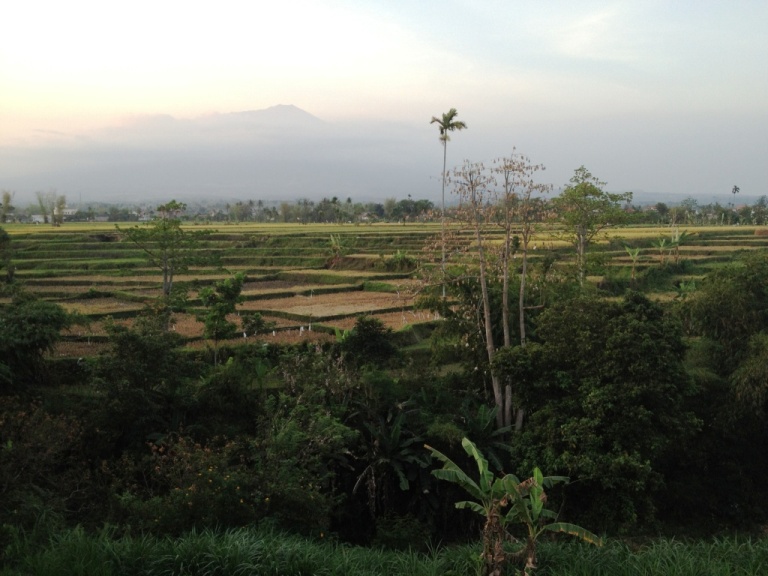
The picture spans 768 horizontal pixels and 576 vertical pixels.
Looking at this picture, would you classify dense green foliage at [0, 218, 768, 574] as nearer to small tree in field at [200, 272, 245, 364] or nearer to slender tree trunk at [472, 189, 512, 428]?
small tree in field at [200, 272, 245, 364]

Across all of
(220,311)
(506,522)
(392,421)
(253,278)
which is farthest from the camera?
(253,278)

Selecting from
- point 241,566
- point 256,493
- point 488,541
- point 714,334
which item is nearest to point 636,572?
point 488,541

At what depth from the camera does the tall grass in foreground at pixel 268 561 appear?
7246mm

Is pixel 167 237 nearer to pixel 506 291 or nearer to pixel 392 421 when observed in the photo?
pixel 392 421

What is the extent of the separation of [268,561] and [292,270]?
2672 cm

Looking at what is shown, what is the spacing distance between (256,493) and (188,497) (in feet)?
3.27

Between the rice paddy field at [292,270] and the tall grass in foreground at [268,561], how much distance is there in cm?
843

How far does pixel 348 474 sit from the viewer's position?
13.5 metres

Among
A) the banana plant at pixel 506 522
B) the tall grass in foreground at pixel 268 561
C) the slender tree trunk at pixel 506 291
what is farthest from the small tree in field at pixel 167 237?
A: the banana plant at pixel 506 522

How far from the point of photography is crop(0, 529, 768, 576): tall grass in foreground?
7246mm

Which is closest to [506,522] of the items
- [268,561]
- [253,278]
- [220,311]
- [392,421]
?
[268,561]

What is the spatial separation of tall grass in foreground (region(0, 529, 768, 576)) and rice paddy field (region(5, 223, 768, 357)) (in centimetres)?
843

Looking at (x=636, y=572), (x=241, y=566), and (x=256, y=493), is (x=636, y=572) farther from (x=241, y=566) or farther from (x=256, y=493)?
(x=256, y=493)

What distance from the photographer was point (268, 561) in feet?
24.2
